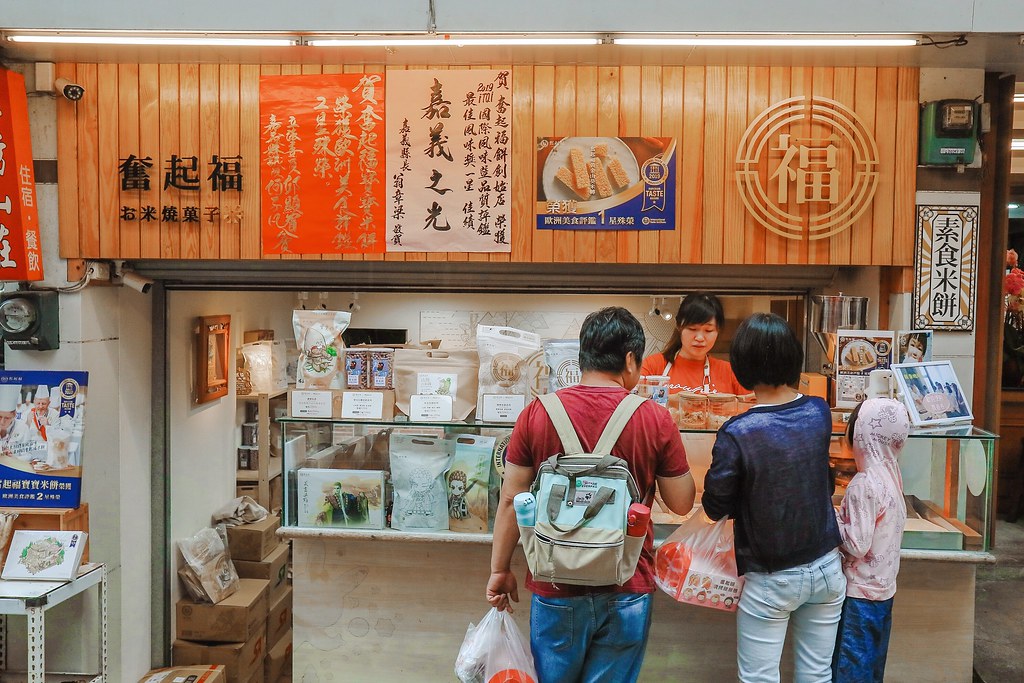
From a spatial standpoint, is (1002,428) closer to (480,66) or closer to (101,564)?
(480,66)

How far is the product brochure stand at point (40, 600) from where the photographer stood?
306cm

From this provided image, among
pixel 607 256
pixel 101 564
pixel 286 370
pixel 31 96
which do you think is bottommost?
pixel 101 564

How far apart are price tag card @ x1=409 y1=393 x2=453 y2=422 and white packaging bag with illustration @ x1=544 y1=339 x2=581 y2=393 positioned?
0.45 meters

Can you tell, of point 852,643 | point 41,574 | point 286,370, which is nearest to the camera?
point 852,643

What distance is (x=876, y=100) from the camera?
3461 mm

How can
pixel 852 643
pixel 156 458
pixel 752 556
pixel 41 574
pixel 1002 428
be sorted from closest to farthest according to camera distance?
pixel 752 556, pixel 852 643, pixel 41 574, pixel 156 458, pixel 1002 428

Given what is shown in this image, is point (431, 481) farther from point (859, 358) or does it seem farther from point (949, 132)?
point (949, 132)

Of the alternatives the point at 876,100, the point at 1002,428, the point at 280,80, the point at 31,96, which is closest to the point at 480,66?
the point at 280,80

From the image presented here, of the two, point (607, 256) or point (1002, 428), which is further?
point (1002, 428)

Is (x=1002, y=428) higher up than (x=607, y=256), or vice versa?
(x=607, y=256)

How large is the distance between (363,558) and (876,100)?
3.09 m

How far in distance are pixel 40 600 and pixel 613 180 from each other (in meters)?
3.02

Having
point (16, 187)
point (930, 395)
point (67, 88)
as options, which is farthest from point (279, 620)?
point (930, 395)

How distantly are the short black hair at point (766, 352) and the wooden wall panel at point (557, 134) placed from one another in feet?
3.68
